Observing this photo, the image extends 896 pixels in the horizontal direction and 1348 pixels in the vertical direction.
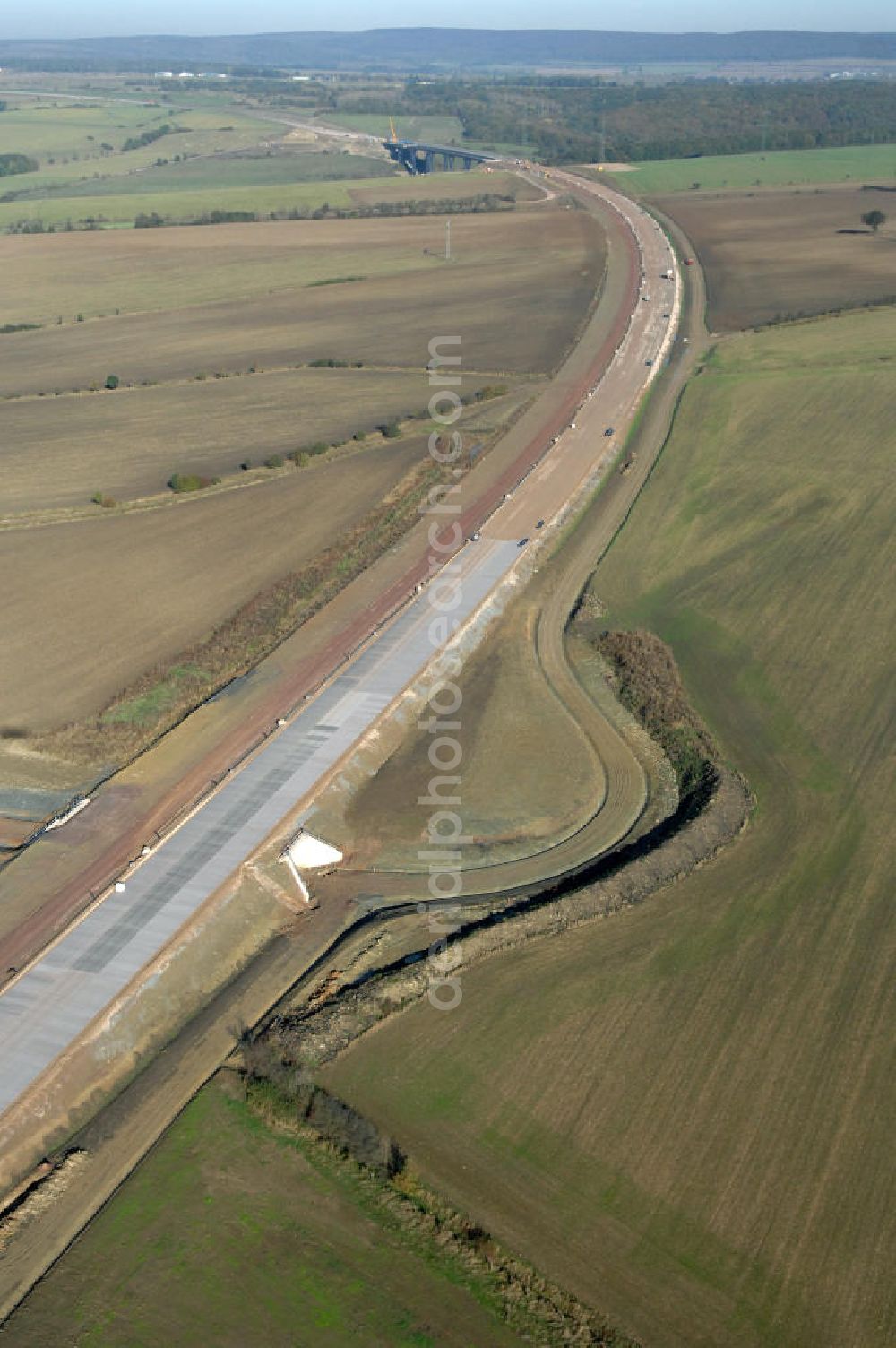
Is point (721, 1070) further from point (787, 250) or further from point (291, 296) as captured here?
point (787, 250)

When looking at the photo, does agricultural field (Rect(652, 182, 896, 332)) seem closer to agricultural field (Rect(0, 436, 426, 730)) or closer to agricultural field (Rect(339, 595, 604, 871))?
agricultural field (Rect(0, 436, 426, 730))

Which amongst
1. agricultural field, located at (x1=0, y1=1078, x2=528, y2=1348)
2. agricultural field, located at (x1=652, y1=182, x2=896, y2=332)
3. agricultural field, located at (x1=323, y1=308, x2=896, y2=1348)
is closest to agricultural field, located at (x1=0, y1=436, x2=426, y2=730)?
agricultural field, located at (x1=0, y1=1078, x2=528, y2=1348)

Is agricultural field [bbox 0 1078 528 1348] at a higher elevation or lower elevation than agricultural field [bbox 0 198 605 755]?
lower

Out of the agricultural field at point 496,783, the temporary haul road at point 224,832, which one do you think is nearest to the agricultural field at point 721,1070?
the agricultural field at point 496,783

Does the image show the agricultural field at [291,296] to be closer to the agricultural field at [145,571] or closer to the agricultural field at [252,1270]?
the agricultural field at [145,571]

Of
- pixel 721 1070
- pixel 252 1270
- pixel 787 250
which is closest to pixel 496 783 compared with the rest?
Result: pixel 721 1070
